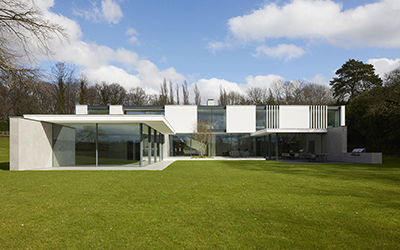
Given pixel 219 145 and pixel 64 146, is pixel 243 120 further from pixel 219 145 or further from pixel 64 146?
pixel 64 146

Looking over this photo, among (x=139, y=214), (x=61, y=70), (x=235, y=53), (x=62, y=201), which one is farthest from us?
(x=61, y=70)

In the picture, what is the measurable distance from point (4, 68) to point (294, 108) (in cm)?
2688

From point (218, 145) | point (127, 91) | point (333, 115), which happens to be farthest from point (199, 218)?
point (127, 91)

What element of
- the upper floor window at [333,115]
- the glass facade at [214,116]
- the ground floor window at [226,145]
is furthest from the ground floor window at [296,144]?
the glass facade at [214,116]

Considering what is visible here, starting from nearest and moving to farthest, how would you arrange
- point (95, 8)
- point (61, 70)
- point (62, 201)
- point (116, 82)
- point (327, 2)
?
point (62, 201), point (95, 8), point (327, 2), point (61, 70), point (116, 82)

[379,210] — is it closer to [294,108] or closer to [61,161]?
[61,161]

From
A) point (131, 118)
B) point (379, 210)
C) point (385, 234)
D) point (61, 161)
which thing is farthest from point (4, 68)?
point (61, 161)

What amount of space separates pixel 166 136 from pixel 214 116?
5.50m

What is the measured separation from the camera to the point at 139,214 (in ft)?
16.3

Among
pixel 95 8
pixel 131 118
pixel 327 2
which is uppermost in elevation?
pixel 327 2

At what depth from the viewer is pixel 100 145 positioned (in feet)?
50.1

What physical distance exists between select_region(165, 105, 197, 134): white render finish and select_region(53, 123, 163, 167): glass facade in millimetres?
12365

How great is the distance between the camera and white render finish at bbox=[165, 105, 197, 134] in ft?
92.7

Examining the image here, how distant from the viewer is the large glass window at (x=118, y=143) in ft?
49.8
